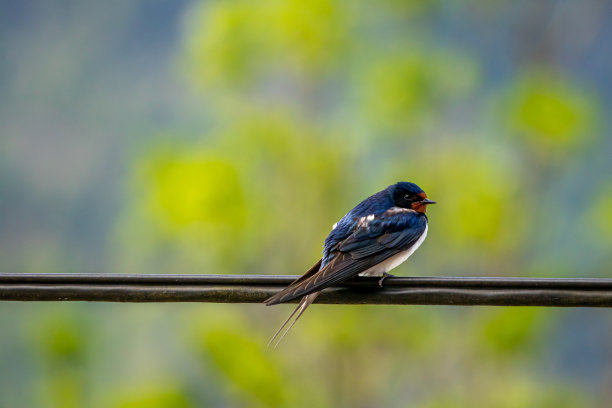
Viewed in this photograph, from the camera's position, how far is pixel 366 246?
322 cm

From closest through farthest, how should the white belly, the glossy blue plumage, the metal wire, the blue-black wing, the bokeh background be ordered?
the metal wire < the blue-black wing < the glossy blue plumage < the white belly < the bokeh background

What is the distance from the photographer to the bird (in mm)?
2799

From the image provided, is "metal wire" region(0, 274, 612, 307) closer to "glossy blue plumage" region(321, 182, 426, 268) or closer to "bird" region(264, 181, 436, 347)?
"bird" region(264, 181, 436, 347)

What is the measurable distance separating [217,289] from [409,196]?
1.70 meters

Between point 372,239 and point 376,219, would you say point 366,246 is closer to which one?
point 372,239

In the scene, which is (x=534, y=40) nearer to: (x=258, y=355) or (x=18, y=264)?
(x=258, y=355)

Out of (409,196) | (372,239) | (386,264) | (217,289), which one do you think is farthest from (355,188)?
(217,289)

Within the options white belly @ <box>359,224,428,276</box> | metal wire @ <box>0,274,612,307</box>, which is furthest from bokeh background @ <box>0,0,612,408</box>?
metal wire @ <box>0,274,612,307</box>

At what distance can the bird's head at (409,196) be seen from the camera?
3766 millimetres

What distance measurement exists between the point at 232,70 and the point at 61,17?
3521 cm

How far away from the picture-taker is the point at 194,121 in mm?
41750

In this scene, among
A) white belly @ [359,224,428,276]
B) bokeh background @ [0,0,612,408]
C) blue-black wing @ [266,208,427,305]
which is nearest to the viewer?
blue-black wing @ [266,208,427,305]

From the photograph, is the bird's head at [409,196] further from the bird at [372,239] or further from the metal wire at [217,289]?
the metal wire at [217,289]

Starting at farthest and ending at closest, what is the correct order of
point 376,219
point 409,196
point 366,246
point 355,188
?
point 355,188
point 409,196
point 376,219
point 366,246
